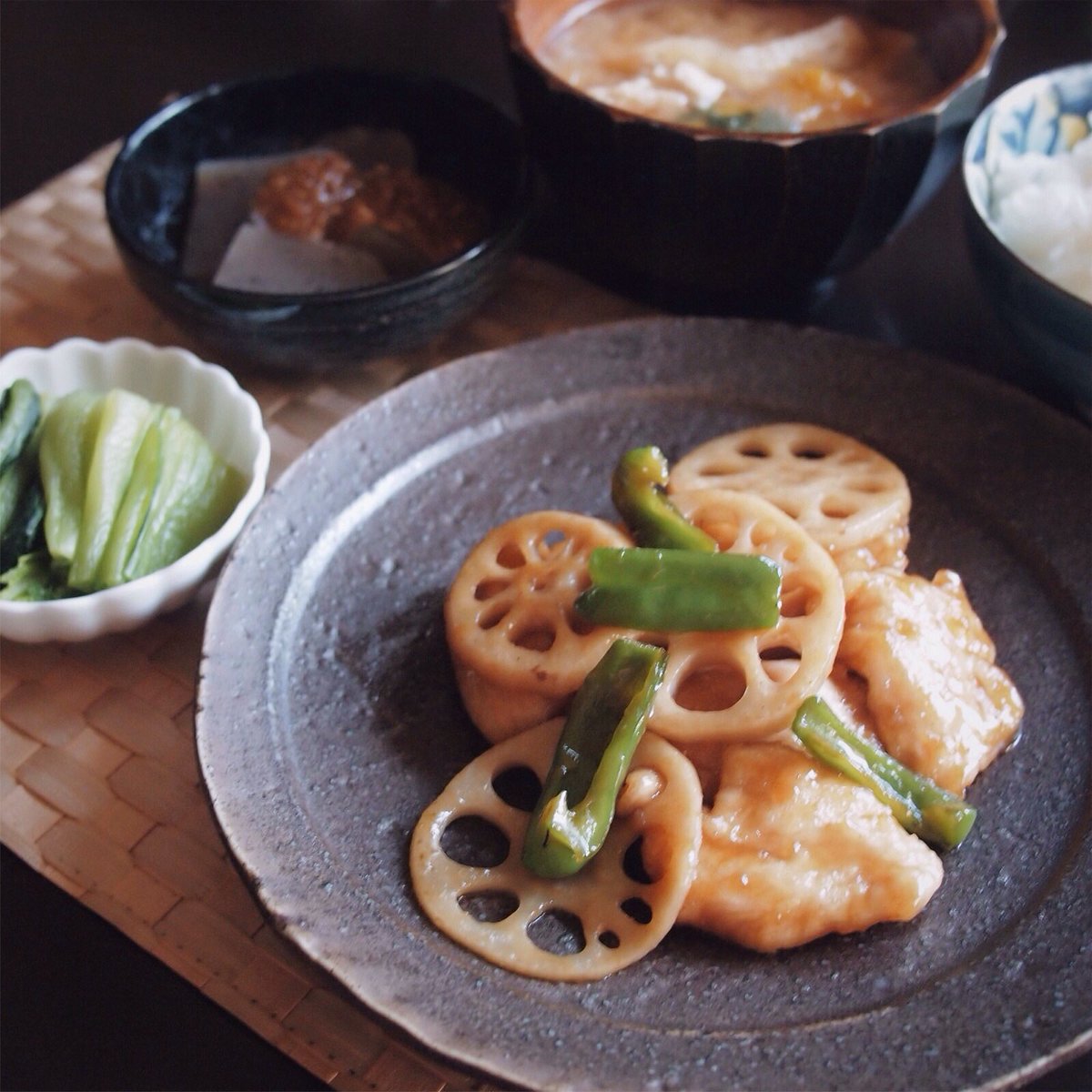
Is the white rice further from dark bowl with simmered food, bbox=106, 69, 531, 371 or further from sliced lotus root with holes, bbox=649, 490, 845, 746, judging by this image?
dark bowl with simmered food, bbox=106, 69, 531, 371

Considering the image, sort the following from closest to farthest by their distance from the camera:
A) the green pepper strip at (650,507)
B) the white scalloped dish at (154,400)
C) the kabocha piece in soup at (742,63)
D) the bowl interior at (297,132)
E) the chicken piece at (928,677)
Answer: the chicken piece at (928,677) < the green pepper strip at (650,507) < the white scalloped dish at (154,400) < the kabocha piece in soup at (742,63) < the bowl interior at (297,132)

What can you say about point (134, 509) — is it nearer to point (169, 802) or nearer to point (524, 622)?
point (169, 802)

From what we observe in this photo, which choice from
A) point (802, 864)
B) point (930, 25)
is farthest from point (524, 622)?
point (930, 25)

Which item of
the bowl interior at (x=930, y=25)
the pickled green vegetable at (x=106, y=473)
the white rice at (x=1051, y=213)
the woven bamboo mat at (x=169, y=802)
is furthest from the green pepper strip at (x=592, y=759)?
the bowl interior at (x=930, y=25)

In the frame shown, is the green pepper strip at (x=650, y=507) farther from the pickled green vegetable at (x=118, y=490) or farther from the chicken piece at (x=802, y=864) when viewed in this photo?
the pickled green vegetable at (x=118, y=490)

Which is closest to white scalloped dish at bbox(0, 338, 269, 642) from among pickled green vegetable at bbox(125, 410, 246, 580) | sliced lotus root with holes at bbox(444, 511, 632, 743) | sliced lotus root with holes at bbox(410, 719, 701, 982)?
pickled green vegetable at bbox(125, 410, 246, 580)

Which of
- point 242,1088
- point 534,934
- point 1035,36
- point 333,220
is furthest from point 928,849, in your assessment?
point 1035,36
